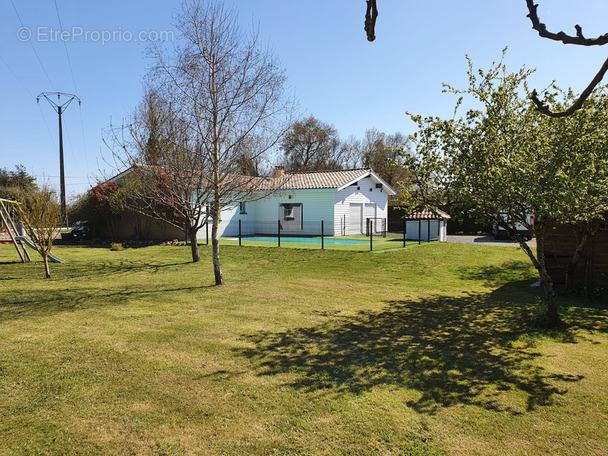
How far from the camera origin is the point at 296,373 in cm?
451

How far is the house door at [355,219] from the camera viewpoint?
25078mm

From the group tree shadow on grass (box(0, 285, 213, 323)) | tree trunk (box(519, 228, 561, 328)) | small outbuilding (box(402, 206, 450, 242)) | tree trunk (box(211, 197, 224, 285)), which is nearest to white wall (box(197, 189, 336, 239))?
small outbuilding (box(402, 206, 450, 242))

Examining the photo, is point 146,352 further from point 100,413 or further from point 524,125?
point 524,125

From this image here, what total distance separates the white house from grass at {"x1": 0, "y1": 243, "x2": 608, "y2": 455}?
14.9 metres

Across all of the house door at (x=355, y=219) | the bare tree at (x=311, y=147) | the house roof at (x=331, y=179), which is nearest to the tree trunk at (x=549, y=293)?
the house roof at (x=331, y=179)

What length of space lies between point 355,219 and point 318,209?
108 inches

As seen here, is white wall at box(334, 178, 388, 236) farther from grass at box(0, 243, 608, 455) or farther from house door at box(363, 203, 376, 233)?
grass at box(0, 243, 608, 455)

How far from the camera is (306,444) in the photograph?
310 centimetres

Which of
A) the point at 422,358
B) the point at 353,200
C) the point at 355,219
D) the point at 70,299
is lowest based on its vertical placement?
the point at 422,358

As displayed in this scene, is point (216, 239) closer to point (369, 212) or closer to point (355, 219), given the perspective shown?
point (355, 219)

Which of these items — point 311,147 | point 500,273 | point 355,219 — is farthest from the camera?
point 311,147

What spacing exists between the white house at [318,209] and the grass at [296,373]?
585 inches

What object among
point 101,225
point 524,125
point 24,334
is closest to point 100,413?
point 24,334

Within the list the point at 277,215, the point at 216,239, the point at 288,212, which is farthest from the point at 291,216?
the point at 216,239
